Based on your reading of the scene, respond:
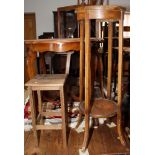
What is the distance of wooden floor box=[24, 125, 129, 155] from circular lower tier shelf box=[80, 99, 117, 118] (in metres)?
0.26

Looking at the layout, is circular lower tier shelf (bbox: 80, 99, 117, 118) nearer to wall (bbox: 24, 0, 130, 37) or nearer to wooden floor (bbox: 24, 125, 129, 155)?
wooden floor (bbox: 24, 125, 129, 155)

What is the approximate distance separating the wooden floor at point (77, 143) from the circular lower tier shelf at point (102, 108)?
262 millimetres

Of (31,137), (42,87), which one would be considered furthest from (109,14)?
(31,137)

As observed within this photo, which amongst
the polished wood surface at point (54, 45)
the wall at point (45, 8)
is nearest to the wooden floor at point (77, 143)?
the polished wood surface at point (54, 45)

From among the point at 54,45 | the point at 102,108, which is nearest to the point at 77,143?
the point at 102,108

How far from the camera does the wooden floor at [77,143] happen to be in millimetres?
1546

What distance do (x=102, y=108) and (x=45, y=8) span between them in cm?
423

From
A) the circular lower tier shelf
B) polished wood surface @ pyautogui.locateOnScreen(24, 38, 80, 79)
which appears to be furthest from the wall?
the circular lower tier shelf

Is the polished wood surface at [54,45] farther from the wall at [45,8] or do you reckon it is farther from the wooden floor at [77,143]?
the wall at [45,8]

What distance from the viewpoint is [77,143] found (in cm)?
167
